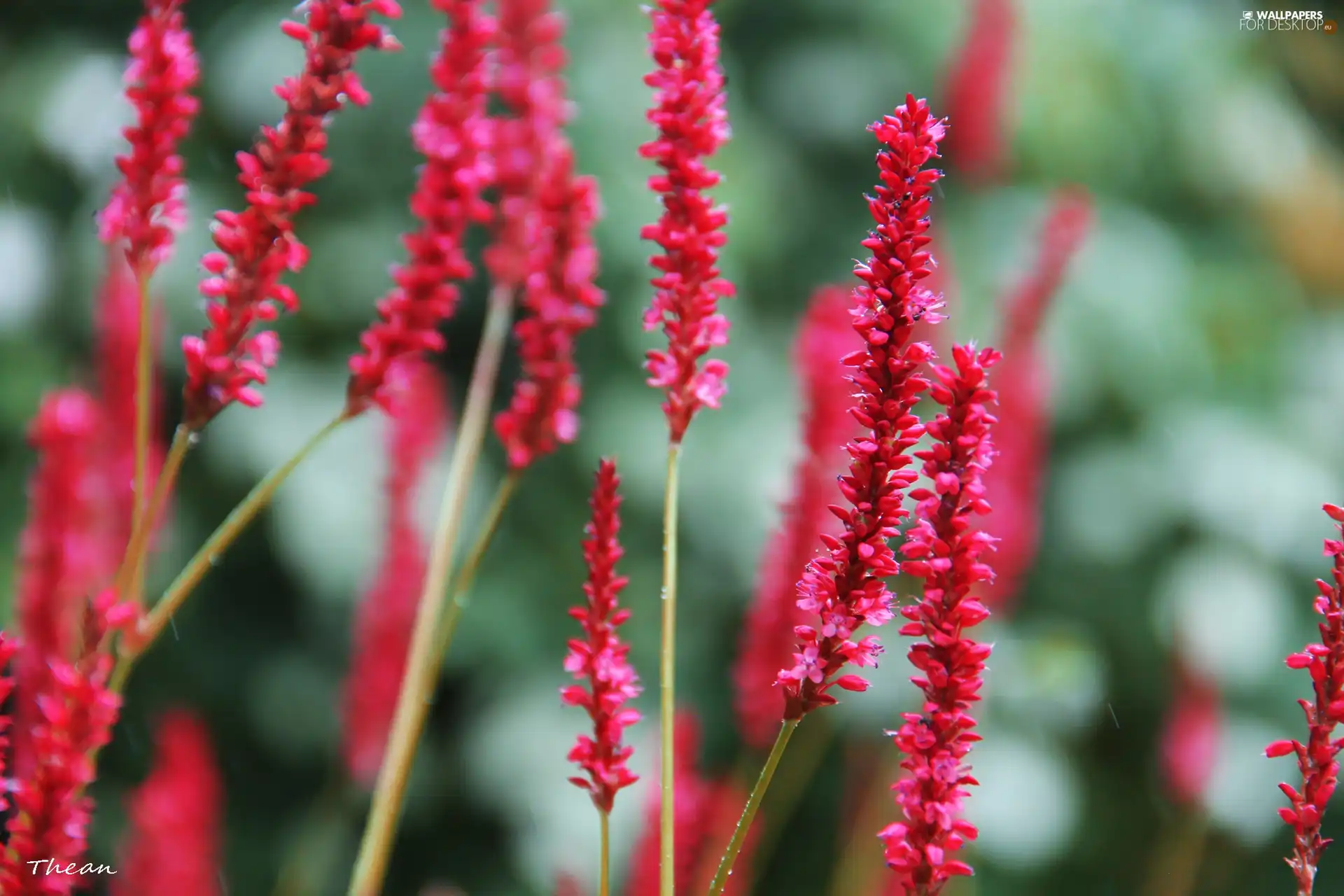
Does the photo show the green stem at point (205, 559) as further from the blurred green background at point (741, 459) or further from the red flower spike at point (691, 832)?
the blurred green background at point (741, 459)

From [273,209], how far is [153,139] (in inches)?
2.8

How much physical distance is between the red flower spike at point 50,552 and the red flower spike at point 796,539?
0.37m

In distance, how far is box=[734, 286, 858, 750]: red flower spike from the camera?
27.7 inches

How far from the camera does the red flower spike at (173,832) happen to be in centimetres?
65

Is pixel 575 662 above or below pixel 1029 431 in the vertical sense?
below

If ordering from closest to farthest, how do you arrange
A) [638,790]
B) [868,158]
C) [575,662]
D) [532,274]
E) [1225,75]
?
[575,662] < [532,274] < [638,790] < [868,158] < [1225,75]

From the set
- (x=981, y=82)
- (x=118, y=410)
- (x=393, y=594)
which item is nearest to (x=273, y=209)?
(x=118, y=410)

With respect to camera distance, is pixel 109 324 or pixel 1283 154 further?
pixel 1283 154

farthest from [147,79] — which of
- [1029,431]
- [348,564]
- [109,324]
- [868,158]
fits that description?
[868,158]

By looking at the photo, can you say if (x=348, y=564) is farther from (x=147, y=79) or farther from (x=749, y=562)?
(x=147, y=79)

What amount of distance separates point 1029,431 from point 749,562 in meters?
0.56

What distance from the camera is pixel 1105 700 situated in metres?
1.86

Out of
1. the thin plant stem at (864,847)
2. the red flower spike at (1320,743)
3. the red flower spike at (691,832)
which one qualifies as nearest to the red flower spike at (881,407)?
the red flower spike at (1320,743)

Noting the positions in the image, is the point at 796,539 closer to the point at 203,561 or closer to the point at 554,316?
the point at 554,316
